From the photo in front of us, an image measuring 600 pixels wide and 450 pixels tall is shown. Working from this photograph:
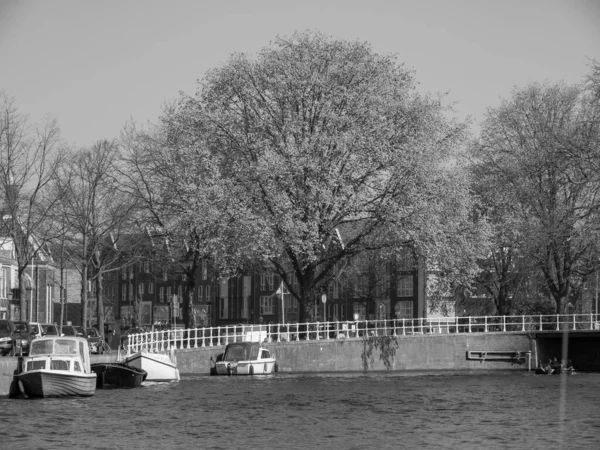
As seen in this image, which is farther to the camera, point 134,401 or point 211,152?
point 211,152

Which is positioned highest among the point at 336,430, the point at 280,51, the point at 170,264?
the point at 280,51

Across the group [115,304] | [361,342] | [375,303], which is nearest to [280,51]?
[361,342]

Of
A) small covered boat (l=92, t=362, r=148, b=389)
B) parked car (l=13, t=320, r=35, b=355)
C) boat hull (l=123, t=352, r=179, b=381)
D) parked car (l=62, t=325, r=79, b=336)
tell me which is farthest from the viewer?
parked car (l=62, t=325, r=79, b=336)

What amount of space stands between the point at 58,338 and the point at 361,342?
3318cm

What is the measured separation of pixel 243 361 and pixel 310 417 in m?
27.1

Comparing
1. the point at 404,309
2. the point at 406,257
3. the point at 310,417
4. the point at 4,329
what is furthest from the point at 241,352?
the point at 404,309

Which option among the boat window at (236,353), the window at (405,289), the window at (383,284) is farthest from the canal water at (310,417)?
the window at (405,289)

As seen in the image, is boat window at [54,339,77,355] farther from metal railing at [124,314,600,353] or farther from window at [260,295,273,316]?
window at [260,295,273,316]

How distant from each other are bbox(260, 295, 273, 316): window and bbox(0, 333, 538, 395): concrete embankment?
59074 millimetres

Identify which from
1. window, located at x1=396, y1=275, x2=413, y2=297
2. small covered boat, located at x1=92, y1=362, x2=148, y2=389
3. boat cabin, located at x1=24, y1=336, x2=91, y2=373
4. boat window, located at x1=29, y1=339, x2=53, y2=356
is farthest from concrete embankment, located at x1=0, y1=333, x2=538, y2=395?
window, located at x1=396, y1=275, x2=413, y2=297

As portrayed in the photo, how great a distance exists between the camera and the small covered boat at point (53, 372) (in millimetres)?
52625

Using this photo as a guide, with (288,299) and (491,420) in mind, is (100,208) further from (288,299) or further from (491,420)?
(288,299)

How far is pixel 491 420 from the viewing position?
4728 centimetres

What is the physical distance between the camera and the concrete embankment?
3130 inches
